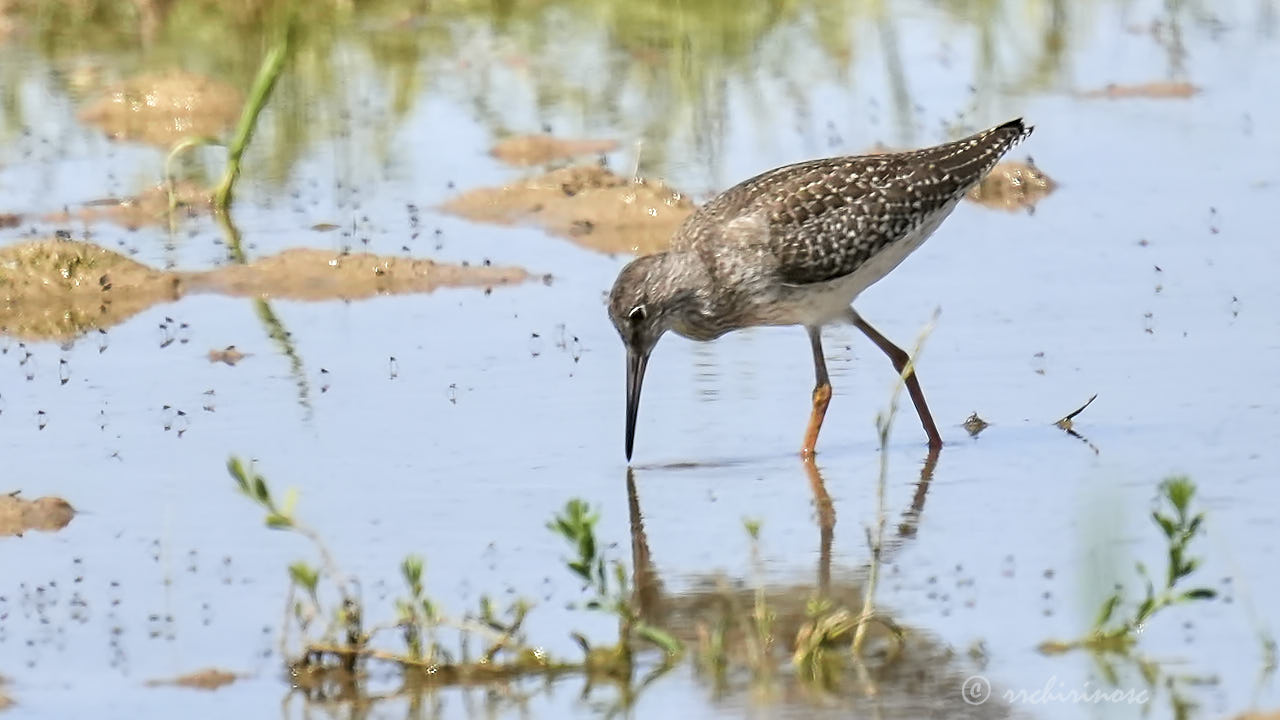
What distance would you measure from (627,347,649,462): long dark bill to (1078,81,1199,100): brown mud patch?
6.65 meters

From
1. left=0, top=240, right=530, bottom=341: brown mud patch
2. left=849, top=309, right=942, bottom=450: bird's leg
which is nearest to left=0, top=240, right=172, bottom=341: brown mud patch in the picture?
left=0, top=240, right=530, bottom=341: brown mud patch

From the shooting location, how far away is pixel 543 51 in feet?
57.3

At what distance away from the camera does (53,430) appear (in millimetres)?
9883

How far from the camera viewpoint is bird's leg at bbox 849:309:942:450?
949 centimetres

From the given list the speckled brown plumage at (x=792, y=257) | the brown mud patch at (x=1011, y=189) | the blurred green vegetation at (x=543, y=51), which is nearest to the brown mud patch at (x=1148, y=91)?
the blurred green vegetation at (x=543, y=51)

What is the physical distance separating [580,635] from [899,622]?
3.57 feet

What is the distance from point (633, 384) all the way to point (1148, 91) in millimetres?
7006

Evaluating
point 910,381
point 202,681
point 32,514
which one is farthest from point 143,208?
point 202,681

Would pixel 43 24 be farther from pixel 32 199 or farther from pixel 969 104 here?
pixel 969 104

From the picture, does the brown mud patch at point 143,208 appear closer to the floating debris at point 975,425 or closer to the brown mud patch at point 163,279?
the brown mud patch at point 163,279

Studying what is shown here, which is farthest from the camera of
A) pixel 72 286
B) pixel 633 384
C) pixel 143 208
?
pixel 143 208

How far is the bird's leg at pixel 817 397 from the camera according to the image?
9.44m

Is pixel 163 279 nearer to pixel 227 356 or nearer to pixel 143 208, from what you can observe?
pixel 227 356

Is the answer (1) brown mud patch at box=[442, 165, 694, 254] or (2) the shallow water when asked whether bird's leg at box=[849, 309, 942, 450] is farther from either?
(1) brown mud patch at box=[442, 165, 694, 254]
